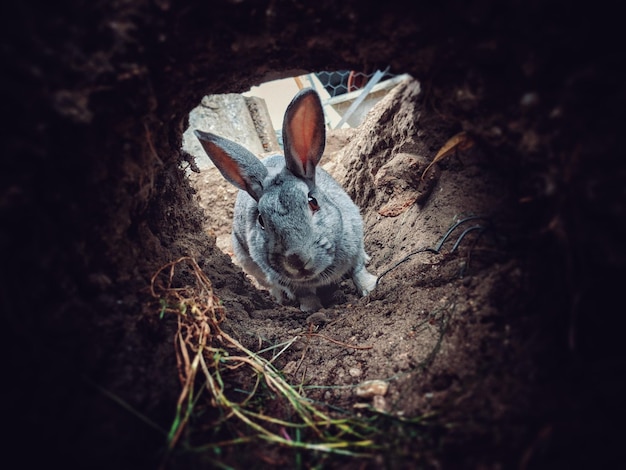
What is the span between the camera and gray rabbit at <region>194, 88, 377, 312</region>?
277 cm

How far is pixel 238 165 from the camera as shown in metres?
3.10

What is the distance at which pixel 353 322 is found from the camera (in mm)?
2592

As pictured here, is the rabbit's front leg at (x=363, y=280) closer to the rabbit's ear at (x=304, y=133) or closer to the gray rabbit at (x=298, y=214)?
the gray rabbit at (x=298, y=214)

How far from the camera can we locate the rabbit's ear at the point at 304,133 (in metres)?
2.90

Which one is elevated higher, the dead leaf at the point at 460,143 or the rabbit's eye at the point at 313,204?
the dead leaf at the point at 460,143

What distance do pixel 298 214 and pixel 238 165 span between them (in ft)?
2.53

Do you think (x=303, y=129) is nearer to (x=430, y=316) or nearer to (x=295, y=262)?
(x=295, y=262)

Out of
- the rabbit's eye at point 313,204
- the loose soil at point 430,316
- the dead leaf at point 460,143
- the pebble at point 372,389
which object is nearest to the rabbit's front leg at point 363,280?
the loose soil at point 430,316

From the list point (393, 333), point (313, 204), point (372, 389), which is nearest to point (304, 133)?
point (313, 204)

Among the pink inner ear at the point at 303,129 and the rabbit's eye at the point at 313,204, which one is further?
the rabbit's eye at the point at 313,204

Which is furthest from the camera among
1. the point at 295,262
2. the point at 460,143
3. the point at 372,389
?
the point at 295,262

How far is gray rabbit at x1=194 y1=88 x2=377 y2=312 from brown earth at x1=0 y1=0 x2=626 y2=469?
33.7 inches

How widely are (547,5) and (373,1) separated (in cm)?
68

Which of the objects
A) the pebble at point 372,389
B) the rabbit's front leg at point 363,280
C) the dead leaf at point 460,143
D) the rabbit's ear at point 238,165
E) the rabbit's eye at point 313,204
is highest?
the rabbit's ear at point 238,165
